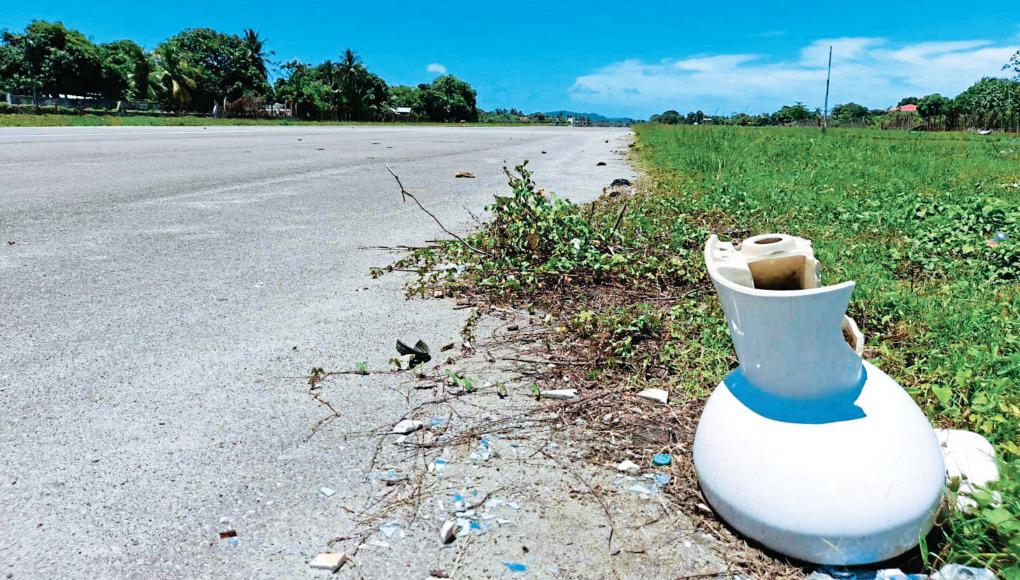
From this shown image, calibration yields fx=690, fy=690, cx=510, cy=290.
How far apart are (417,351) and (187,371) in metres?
1.00

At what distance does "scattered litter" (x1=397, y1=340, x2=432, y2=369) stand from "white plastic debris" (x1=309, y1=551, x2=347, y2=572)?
1367 mm

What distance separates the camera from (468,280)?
4445mm

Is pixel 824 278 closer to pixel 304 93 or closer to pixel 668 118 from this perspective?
pixel 668 118

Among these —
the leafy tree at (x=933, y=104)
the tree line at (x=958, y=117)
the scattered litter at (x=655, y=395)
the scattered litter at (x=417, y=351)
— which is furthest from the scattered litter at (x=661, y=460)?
the leafy tree at (x=933, y=104)

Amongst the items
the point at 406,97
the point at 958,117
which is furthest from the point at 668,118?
the point at 406,97

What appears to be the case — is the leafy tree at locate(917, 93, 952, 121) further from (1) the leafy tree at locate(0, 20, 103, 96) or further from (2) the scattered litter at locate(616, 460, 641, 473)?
(2) the scattered litter at locate(616, 460, 641, 473)

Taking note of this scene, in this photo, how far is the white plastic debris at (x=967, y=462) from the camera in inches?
75.2

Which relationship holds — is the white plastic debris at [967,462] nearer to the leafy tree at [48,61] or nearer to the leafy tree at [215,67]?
the leafy tree at [215,67]

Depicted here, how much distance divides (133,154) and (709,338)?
12.0 meters

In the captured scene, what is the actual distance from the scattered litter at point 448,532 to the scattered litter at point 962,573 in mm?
1245

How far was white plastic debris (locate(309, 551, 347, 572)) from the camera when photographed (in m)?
1.79

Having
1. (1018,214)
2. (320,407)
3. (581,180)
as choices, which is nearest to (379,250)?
(320,407)

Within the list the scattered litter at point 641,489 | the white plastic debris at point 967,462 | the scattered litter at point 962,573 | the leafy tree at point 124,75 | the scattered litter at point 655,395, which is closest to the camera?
the scattered litter at point 962,573

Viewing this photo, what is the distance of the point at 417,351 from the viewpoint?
3238 millimetres
